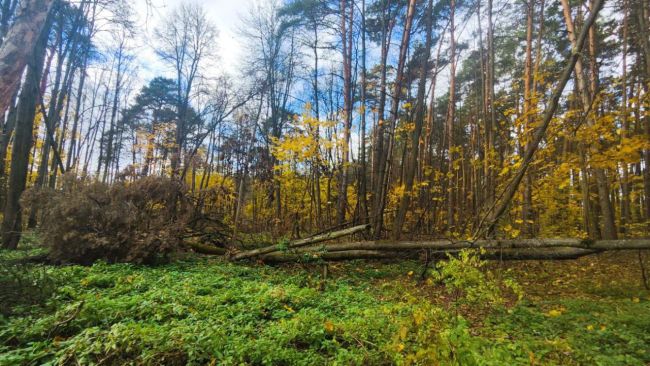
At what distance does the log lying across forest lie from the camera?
4562 millimetres

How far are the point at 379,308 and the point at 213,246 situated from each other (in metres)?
5.59

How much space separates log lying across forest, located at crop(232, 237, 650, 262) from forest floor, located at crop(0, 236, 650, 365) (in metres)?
0.74

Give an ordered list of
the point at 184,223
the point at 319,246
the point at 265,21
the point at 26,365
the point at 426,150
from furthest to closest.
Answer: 1. the point at 265,21
2. the point at 426,150
3. the point at 319,246
4. the point at 184,223
5. the point at 26,365

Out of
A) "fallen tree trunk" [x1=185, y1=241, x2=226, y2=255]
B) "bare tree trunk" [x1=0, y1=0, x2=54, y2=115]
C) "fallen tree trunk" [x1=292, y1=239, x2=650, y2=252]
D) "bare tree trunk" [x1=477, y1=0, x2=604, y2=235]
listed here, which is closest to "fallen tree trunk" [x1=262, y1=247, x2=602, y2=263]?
"fallen tree trunk" [x1=292, y1=239, x2=650, y2=252]

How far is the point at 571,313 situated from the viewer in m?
3.97

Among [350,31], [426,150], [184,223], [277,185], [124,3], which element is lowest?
[184,223]

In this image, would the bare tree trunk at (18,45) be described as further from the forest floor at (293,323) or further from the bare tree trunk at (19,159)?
the bare tree trunk at (19,159)

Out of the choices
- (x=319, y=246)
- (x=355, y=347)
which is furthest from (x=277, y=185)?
(x=355, y=347)

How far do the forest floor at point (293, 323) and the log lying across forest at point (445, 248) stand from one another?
743 millimetres

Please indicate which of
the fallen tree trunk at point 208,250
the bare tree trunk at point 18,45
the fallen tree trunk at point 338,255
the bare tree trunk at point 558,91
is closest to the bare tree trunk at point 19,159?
the fallen tree trunk at point 208,250

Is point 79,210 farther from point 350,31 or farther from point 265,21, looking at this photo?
point 265,21

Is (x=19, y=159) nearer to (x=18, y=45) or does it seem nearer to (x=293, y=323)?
(x=18, y=45)

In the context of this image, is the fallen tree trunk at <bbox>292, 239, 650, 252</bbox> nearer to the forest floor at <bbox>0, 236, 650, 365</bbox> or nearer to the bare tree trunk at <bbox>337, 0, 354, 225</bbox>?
the forest floor at <bbox>0, 236, 650, 365</bbox>

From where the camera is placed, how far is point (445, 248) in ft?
18.9
